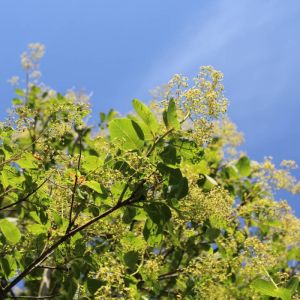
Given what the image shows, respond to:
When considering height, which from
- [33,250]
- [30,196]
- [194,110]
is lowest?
[33,250]

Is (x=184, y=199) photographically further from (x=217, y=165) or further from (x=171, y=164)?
(x=217, y=165)

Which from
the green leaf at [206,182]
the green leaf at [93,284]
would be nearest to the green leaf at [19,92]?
the green leaf at [206,182]

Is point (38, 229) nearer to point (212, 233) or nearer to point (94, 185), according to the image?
point (94, 185)

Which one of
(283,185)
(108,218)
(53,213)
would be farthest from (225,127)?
(53,213)

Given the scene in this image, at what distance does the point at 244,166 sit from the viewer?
4652 mm

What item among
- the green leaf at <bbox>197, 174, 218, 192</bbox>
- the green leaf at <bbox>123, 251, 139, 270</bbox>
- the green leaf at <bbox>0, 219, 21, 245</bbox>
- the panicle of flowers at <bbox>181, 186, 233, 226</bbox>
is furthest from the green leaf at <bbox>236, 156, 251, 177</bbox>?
the green leaf at <bbox>0, 219, 21, 245</bbox>

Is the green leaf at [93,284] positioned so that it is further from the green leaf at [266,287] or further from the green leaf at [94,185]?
the green leaf at [266,287]

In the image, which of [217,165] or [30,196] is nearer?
[30,196]

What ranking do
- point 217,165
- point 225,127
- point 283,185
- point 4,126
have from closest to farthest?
1. point 4,126
2. point 283,185
3. point 217,165
4. point 225,127

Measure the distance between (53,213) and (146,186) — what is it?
0.56 meters

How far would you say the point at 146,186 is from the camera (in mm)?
2283

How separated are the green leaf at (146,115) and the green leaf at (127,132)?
6 cm

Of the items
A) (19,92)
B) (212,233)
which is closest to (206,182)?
(212,233)

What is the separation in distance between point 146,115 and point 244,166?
2579mm
